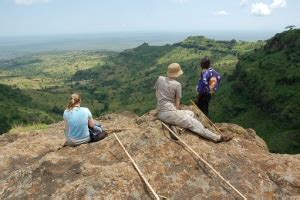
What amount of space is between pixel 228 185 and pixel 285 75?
119182 millimetres

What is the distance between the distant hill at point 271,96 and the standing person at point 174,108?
8275 centimetres

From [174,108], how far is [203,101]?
3493 millimetres

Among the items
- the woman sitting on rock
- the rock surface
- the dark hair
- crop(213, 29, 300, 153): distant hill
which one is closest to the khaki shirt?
the rock surface

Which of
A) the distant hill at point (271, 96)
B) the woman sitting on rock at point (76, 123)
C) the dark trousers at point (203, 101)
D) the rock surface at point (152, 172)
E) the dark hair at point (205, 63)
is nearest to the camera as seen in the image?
the rock surface at point (152, 172)

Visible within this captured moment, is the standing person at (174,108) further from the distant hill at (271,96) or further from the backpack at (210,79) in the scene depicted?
the distant hill at (271,96)

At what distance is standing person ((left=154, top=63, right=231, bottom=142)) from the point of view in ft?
41.1

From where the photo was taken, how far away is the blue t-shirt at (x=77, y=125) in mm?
12375

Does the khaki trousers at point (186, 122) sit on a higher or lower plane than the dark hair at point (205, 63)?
lower

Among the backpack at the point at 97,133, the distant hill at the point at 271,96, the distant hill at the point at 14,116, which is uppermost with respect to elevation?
the backpack at the point at 97,133

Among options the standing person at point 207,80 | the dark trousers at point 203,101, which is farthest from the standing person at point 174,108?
the dark trousers at point 203,101

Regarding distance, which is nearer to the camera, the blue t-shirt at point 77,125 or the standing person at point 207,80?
the blue t-shirt at point 77,125

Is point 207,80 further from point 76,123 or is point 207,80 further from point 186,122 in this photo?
point 76,123

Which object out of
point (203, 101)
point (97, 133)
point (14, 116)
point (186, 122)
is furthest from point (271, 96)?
point (97, 133)

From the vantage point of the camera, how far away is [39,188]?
32.4 ft
